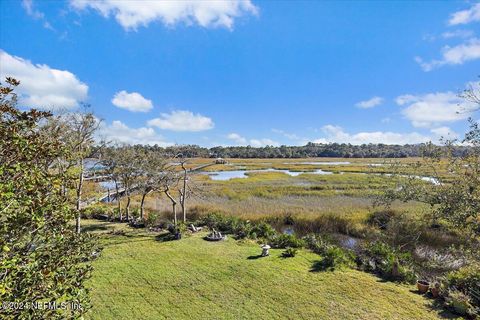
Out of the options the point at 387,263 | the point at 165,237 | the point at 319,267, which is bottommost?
the point at 319,267

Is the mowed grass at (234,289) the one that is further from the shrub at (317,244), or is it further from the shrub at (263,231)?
the shrub at (263,231)

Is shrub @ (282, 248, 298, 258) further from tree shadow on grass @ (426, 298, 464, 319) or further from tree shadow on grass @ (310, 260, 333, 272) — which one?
tree shadow on grass @ (426, 298, 464, 319)

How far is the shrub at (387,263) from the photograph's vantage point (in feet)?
33.5

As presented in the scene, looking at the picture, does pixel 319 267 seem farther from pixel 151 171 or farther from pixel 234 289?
pixel 151 171

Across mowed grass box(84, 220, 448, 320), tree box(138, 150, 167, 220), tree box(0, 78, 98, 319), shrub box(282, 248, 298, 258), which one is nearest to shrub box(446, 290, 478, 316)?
mowed grass box(84, 220, 448, 320)

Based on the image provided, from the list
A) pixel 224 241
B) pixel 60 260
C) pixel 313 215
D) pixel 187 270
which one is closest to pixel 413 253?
pixel 313 215

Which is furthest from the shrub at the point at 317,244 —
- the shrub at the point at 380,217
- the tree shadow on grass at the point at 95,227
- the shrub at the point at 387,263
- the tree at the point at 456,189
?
the tree shadow on grass at the point at 95,227

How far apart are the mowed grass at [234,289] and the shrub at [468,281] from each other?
1181mm

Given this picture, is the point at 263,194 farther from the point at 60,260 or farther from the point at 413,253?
the point at 60,260

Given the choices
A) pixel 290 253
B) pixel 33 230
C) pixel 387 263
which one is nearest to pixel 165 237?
pixel 290 253

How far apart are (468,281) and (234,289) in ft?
24.0

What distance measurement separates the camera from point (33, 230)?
3348mm

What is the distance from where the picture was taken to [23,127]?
349cm

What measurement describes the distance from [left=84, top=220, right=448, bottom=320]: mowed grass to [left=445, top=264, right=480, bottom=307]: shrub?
3.87 feet
